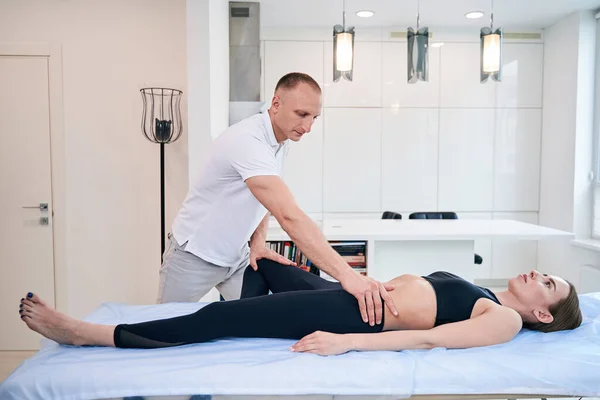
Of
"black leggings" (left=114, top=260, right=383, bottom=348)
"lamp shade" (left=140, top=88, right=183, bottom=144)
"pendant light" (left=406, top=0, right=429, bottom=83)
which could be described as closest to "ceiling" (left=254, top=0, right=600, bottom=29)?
"pendant light" (left=406, top=0, right=429, bottom=83)

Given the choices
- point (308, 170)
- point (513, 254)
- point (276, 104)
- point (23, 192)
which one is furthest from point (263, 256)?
point (513, 254)

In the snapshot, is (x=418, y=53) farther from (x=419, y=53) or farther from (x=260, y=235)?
(x=260, y=235)

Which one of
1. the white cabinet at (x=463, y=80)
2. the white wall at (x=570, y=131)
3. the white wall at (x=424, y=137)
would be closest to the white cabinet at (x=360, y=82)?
the white wall at (x=424, y=137)

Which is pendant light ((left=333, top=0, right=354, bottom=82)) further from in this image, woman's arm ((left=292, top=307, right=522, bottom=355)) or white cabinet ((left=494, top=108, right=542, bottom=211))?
white cabinet ((left=494, top=108, right=542, bottom=211))

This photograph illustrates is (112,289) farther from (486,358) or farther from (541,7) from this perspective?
(541,7)

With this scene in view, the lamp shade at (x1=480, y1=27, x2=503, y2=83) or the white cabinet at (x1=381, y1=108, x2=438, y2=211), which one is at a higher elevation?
the lamp shade at (x1=480, y1=27, x2=503, y2=83)

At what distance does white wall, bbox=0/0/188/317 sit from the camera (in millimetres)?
3232

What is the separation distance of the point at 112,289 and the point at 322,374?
2.40 meters

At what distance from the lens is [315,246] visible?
156cm

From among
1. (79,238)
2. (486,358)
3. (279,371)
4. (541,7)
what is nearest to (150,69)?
(79,238)

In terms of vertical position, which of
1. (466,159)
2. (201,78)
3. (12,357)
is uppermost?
(201,78)

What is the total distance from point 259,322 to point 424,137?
382 cm

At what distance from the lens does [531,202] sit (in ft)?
16.6

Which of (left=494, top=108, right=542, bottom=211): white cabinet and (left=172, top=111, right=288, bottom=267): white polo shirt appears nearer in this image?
(left=172, top=111, right=288, bottom=267): white polo shirt
